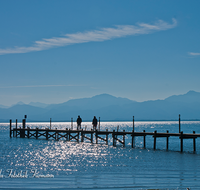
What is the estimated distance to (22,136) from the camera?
67688 millimetres

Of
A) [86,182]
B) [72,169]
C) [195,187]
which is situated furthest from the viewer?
[72,169]

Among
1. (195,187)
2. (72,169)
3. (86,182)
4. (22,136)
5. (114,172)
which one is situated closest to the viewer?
(195,187)

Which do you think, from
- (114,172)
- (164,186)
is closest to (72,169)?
(114,172)

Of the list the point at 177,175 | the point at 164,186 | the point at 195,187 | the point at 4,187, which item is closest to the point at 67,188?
the point at 4,187

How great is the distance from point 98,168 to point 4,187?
10014mm

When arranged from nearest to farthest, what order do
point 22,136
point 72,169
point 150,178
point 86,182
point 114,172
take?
point 86,182 < point 150,178 < point 114,172 < point 72,169 < point 22,136

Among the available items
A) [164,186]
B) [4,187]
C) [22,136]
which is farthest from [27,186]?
[22,136]

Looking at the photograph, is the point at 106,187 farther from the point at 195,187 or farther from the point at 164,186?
the point at 195,187

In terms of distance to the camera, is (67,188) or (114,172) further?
(114,172)

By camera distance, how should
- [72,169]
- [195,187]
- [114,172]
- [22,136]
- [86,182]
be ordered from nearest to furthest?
[195,187] < [86,182] < [114,172] < [72,169] < [22,136]

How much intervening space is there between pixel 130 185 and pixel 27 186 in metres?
5.81

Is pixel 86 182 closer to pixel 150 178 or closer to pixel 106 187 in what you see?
pixel 106 187

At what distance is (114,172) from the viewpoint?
22.5 m

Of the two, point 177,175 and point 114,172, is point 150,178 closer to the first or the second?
point 177,175
